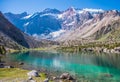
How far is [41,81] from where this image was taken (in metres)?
71.2

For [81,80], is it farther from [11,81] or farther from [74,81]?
[11,81]

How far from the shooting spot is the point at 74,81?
8319cm

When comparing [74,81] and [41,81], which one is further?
[74,81]

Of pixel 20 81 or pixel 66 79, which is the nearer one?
pixel 20 81

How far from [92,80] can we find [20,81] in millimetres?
28868

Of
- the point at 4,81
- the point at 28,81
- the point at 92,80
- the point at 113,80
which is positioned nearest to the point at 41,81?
the point at 28,81

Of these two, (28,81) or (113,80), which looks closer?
(28,81)

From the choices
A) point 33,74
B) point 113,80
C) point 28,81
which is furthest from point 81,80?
point 28,81

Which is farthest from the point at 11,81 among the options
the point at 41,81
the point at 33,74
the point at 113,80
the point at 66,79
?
the point at 113,80

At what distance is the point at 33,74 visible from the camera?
272 ft

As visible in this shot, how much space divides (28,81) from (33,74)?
581 inches

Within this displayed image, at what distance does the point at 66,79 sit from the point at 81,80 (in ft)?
16.9

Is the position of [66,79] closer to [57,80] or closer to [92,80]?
[57,80]

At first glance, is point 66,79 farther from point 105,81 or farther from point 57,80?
point 105,81
